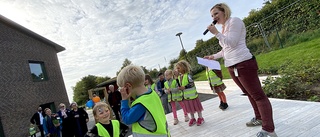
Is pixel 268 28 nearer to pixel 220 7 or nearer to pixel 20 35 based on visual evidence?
pixel 220 7

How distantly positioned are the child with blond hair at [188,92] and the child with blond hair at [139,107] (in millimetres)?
2516

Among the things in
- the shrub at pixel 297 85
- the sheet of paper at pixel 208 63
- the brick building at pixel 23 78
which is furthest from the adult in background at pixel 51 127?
the shrub at pixel 297 85

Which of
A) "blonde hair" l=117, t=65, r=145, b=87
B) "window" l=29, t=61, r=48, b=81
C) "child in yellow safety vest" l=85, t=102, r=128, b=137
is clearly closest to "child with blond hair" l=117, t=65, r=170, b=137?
"blonde hair" l=117, t=65, r=145, b=87

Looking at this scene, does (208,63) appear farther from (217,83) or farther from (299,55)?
(299,55)

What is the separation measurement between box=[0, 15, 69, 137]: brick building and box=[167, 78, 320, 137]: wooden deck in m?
12.6

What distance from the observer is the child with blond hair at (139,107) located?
6.37 ft

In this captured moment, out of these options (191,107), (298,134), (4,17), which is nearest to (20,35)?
(4,17)

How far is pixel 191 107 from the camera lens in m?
4.50

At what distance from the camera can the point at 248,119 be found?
3.82 m

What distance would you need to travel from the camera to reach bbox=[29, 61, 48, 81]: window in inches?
632

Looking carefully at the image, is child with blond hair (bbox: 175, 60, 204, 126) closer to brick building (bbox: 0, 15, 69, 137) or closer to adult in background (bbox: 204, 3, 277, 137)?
adult in background (bbox: 204, 3, 277, 137)

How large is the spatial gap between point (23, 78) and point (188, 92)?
1440cm

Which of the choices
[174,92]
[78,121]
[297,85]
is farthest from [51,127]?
[297,85]

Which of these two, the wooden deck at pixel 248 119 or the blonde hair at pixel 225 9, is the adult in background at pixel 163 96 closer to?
the wooden deck at pixel 248 119
